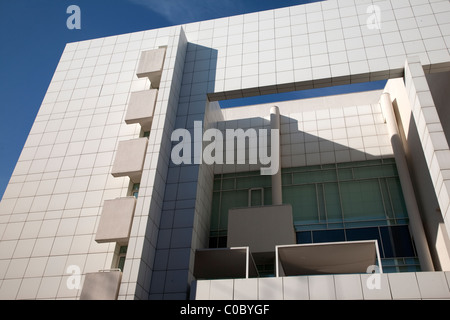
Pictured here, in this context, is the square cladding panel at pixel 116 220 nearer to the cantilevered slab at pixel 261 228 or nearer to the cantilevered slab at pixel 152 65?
the cantilevered slab at pixel 261 228

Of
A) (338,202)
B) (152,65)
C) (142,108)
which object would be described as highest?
(152,65)

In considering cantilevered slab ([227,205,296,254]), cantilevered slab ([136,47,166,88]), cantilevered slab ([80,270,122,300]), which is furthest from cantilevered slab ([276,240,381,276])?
cantilevered slab ([136,47,166,88])

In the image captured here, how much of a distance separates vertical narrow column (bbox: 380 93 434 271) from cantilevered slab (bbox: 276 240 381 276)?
9.98 feet

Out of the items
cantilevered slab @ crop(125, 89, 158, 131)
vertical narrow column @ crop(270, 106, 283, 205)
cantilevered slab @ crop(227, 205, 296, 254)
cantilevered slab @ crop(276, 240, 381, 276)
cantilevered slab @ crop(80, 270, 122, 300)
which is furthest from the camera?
vertical narrow column @ crop(270, 106, 283, 205)

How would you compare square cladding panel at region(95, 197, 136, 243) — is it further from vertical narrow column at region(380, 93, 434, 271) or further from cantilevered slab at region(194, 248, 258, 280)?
vertical narrow column at region(380, 93, 434, 271)

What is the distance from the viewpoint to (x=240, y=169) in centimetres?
2534

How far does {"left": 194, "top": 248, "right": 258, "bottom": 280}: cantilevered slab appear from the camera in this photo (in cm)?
1786

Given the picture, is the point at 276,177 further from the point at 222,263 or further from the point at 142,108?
the point at 142,108

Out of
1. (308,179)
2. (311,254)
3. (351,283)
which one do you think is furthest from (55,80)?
(351,283)

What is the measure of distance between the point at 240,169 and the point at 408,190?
980 cm

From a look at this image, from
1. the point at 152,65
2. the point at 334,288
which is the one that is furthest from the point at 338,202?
the point at 152,65

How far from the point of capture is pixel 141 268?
50.5ft

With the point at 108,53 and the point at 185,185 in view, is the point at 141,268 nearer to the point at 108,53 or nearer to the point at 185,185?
the point at 185,185
